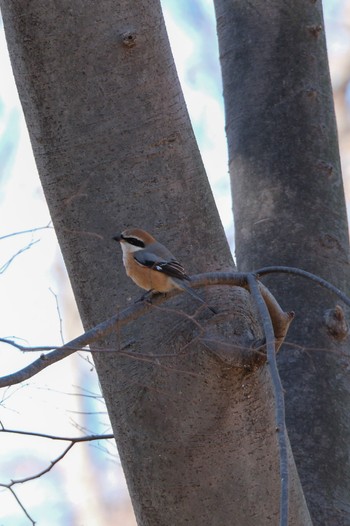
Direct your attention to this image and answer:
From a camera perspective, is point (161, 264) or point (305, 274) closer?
point (305, 274)

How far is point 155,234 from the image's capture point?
2.21 meters

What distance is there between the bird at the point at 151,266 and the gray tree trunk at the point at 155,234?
0.03 metres

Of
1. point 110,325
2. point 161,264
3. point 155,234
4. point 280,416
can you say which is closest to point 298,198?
point 161,264

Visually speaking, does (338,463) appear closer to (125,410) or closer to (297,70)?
(125,410)

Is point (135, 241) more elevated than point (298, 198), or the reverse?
point (298, 198)

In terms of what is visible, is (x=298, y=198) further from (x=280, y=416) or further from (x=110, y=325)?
(x=280, y=416)

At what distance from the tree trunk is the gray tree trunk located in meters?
0.46

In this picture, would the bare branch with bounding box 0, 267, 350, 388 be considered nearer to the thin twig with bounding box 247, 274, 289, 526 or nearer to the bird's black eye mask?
the thin twig with bounding box 247, 274, 289, 526

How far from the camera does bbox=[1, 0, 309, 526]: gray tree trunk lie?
2084 mm

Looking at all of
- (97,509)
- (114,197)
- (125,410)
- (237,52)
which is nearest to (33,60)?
(114,197)

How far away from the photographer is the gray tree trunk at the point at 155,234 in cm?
208

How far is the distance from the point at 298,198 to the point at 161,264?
0.75 meters

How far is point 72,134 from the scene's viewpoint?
2.24 m

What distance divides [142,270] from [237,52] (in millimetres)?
1306
